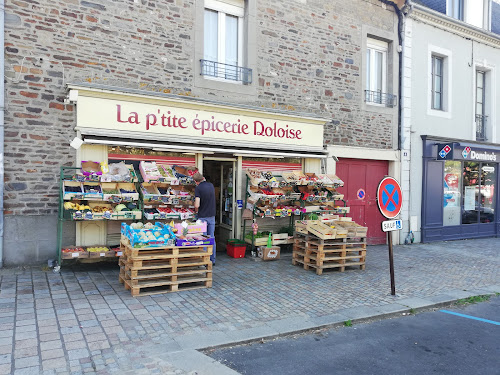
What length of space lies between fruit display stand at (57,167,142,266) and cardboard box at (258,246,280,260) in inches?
106

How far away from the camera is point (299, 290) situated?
20.9ft

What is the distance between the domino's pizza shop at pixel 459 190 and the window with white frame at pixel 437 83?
119 cm

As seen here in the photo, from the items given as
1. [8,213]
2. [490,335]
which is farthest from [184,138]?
[490,335]

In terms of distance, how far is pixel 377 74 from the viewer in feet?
36.9

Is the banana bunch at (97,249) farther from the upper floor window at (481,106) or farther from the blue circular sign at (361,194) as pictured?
the upper floor window at (481,106)

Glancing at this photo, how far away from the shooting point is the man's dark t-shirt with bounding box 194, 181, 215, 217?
294 inches

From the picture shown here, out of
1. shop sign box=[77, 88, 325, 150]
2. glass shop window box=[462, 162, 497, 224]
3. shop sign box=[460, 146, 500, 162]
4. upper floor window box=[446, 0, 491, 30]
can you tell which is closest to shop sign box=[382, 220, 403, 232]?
shop sign box=[77, 88, 325, 150]

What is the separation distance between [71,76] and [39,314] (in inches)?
164

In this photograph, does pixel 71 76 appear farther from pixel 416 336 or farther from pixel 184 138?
pixel 416 336

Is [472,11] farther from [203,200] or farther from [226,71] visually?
[203,200]

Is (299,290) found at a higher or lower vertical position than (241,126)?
lower

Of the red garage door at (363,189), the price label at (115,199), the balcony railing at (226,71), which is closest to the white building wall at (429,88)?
the red garage door at (363,189)

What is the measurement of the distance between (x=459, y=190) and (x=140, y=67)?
10.4 meters

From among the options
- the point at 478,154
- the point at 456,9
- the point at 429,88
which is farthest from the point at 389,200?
the point at 456,9
